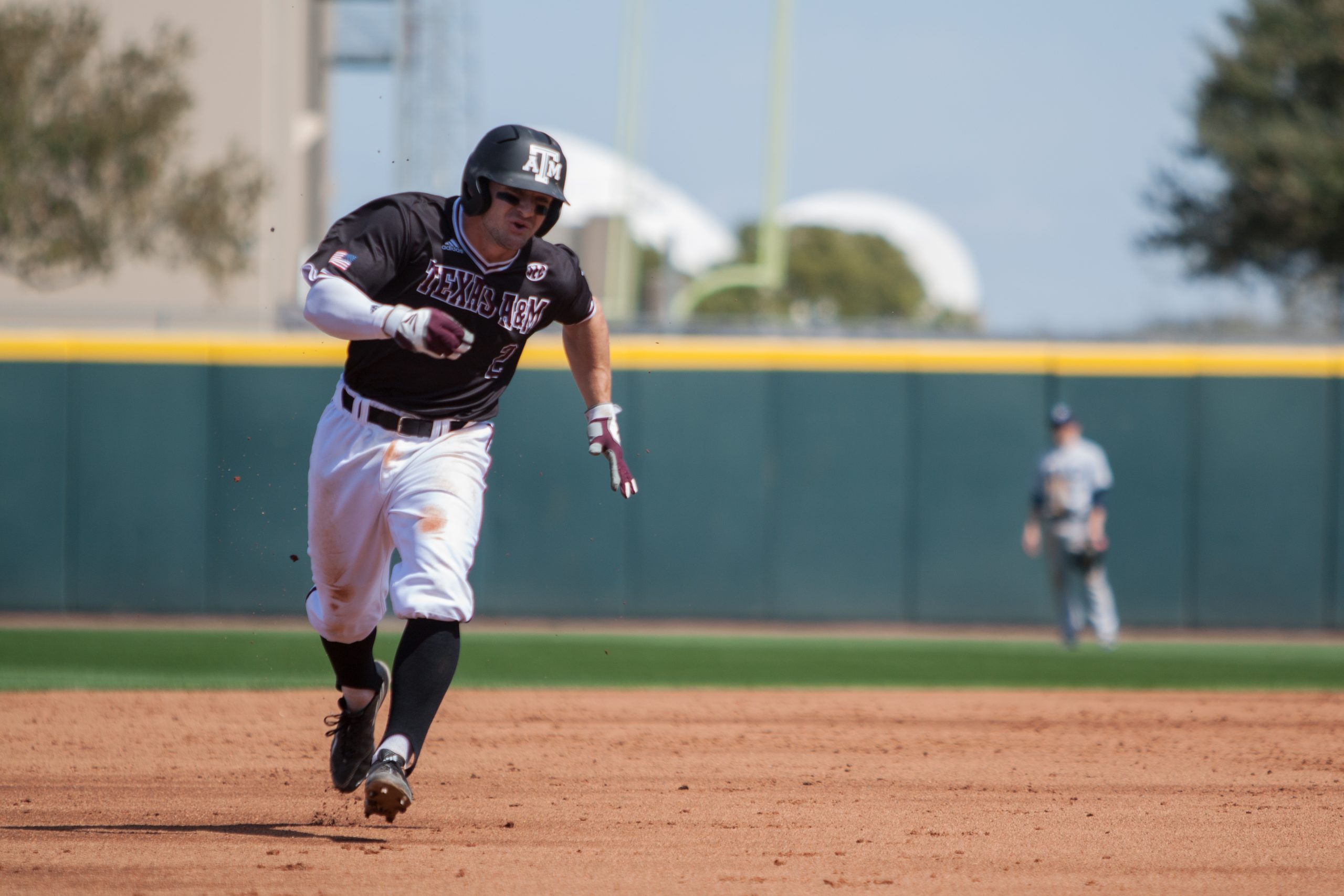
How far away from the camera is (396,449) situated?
13.7ft

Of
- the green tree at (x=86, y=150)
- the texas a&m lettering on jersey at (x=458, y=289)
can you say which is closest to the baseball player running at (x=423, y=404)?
the texas a&m lettering on jersey at (x=458, y=289)

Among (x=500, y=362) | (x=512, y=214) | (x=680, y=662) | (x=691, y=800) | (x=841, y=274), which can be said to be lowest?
(x=680, y=662)

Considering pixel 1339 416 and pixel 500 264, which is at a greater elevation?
pixel 500 264

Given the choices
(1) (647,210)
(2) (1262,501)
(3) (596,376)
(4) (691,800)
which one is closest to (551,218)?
(3) (596,376)

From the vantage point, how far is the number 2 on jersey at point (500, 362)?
14.2 ft

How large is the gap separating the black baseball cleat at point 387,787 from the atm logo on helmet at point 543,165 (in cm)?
166

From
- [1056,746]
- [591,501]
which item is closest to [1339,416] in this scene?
[591,501]

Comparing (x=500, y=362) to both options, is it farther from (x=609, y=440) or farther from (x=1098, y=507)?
(x=1098, y=507)

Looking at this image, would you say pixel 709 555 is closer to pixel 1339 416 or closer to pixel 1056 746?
pixel 1339 416

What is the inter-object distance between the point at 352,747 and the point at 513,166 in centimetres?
190

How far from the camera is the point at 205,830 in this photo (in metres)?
4.18

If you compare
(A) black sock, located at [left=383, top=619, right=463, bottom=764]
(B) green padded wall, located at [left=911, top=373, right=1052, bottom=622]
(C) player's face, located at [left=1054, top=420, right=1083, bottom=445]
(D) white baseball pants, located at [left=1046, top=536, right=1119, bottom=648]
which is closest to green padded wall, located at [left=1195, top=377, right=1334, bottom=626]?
(B) green padded wall, located at [left=911, top=373, right=1052, bottom=622]

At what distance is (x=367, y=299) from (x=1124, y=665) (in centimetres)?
741

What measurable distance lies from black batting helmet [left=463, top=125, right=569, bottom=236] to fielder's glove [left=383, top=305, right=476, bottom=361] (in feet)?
1.69
